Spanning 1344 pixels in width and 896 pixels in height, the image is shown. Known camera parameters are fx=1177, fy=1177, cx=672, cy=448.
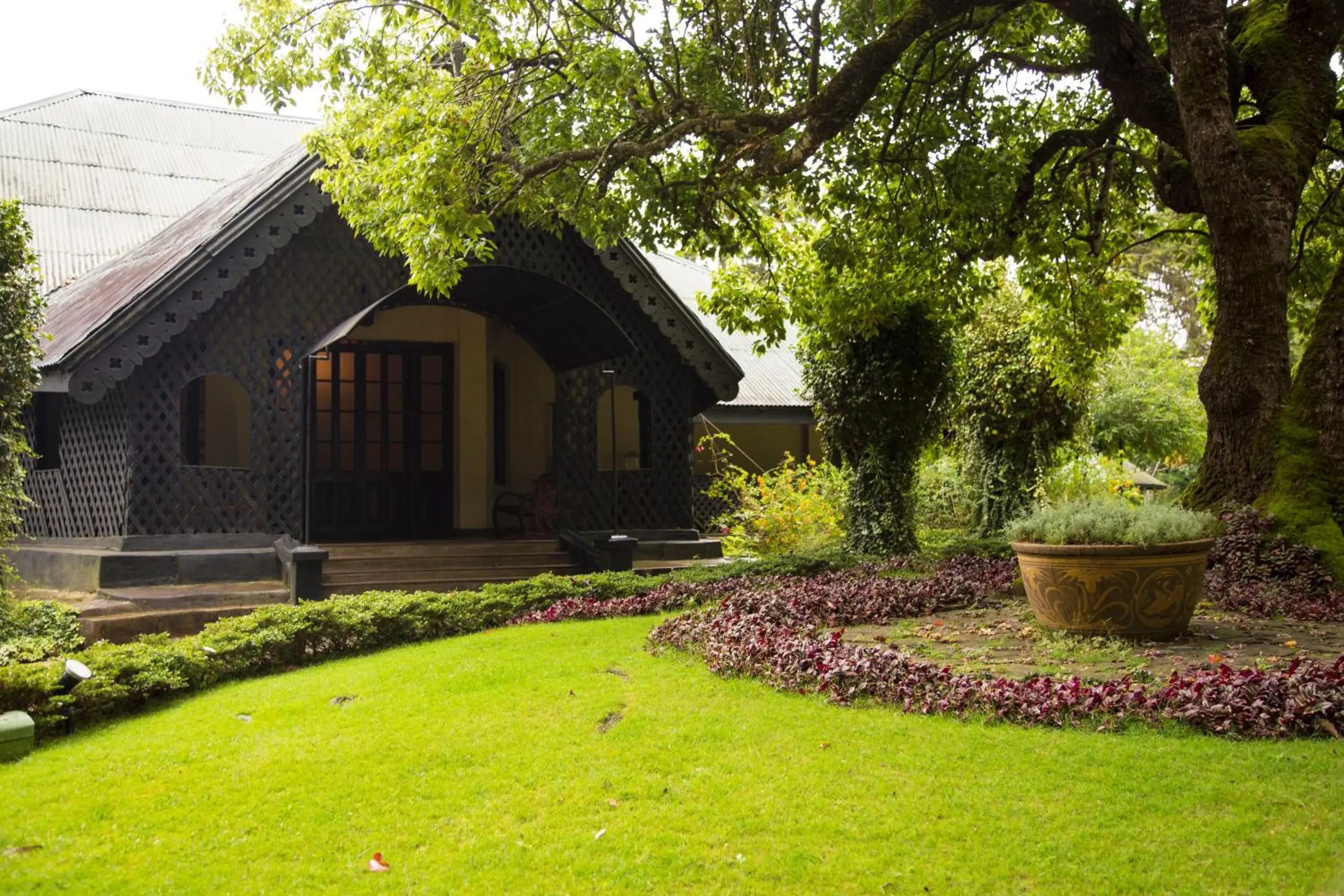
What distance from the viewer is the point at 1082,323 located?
586 inches

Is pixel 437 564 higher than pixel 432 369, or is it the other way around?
pixel 432 369

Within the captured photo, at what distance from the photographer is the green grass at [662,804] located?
457 centimetres

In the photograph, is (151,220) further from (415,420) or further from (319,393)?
(415,420)

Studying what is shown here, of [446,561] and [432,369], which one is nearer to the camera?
[446,561]

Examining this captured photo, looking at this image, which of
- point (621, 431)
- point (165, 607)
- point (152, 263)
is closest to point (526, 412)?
point (621, 431)

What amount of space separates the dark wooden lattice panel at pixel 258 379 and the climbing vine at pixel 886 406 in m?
5.89

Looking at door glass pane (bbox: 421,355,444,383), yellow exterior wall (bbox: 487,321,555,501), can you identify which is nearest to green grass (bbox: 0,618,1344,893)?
door glass pane (bbox: 421,355,444,383)

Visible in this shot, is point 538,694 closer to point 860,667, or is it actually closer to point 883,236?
point 860,667

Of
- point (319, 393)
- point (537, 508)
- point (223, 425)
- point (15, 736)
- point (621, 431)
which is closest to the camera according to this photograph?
point (15, 736)

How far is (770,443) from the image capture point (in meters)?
23.8

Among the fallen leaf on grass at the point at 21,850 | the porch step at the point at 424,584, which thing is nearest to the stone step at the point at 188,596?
the porch step at the point at 424,584

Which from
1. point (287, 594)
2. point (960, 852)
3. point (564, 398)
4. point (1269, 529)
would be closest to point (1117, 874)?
point (960, 852)

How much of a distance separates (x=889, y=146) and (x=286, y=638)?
339 inches

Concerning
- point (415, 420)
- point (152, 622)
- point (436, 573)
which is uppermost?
point (415, 420)
